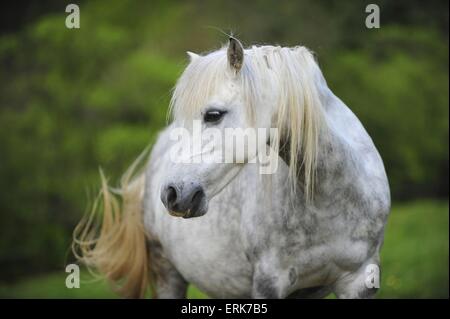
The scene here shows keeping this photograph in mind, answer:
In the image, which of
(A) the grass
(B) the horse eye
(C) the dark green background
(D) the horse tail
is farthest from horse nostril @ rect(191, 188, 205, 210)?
(C) the dark green background

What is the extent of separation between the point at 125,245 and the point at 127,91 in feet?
18.6

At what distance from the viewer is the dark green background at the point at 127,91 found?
980 centimetres

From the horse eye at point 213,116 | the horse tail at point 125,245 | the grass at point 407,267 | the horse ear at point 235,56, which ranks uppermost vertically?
the horse ear at point 235,56

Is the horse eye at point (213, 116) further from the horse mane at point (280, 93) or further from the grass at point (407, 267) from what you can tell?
the grass at point (407, 267)

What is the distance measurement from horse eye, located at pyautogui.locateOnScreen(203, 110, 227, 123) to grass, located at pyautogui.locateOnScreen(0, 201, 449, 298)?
11.1ft

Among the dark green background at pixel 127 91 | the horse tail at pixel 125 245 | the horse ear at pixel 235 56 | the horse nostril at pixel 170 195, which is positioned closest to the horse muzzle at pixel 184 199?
the horse nostril at pixel 170 195

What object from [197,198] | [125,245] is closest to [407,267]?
[125,245]

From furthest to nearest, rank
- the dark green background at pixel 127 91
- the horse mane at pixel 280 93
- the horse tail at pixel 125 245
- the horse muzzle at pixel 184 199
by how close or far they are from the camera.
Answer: the dark green background at pixel 127 91 → the horse tail at pixel 125 245 → the horse mane at pixel 280 93 → the horse muzzle at pixel 184 199

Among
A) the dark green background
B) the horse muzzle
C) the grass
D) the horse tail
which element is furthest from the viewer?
the dark green background

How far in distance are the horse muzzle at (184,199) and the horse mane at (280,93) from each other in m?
0.34

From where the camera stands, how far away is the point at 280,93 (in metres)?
2.95

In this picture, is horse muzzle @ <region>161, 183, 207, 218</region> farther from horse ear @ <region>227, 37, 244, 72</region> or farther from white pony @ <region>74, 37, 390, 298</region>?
horse ear @ <region>227, 37, 244, 72</region>

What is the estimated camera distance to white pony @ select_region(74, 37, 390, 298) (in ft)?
9.48

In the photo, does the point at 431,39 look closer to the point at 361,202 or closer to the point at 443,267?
the point at 443,267
